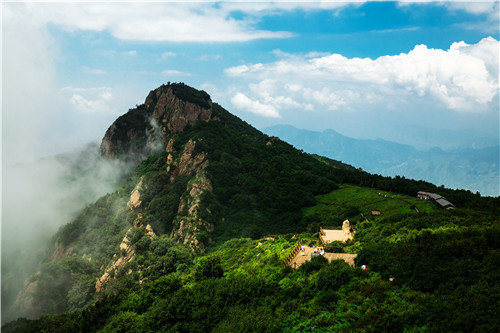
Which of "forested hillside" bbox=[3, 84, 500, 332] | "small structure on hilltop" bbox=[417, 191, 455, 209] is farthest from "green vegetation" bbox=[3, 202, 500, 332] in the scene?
"small structure on hilltop" bbox=[417, 191, 455, 209]

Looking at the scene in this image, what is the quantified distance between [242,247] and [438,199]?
2010 inches

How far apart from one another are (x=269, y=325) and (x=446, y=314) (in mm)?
14520

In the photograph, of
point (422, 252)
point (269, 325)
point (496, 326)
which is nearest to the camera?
point (496, 326)

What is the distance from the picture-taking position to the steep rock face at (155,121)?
142 meters

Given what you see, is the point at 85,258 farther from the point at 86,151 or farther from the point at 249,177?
the point at 86,151

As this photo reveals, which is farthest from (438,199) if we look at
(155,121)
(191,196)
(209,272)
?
(155,121)

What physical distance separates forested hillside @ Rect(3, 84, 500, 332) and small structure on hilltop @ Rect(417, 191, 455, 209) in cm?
207

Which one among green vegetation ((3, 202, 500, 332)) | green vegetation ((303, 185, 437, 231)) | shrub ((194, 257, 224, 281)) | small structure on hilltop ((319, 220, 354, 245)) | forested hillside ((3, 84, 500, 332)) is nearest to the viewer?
green vegetation ((3, 202, 500, 332))

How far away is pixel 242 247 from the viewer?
62906 mm

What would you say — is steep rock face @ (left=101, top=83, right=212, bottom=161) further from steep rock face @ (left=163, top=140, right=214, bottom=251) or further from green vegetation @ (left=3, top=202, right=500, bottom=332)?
green vegetation @ (left=3, top=202, right=500, bottom=332)

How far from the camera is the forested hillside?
2717 centimetres

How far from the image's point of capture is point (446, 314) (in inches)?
882

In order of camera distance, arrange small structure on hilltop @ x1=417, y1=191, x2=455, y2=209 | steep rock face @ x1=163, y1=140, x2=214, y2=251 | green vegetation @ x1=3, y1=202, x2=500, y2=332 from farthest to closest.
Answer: steep rock face @ x1=163, y1=140, x2=214, y2=251
small structure on hilltop @ x1=417, y1=191, x2=455, y2=209
green vegetation @ x1=3, y1=202, x2=500, y2=332

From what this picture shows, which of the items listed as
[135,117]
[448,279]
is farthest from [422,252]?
[135,117]
